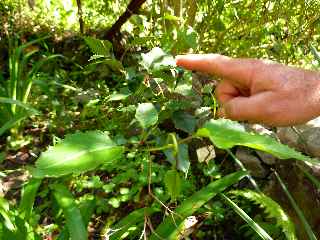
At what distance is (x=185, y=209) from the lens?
1.54 m

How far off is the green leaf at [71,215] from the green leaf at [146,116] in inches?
27.8

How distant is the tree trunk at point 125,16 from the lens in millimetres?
3333

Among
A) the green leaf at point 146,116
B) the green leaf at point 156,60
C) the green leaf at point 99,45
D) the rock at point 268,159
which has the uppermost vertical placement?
the green leaf at point 99,45

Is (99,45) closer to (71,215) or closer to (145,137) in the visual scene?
Result: (145,137)

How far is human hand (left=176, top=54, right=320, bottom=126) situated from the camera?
1.11 meters

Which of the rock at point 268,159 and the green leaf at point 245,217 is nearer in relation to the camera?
the green leaf at point 245,217

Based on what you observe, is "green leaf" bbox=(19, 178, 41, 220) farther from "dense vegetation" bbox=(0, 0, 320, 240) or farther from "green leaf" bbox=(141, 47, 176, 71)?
"green leaf" bbox=(141, 47, 176, 71)

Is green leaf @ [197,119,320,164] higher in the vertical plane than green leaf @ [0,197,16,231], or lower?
higher

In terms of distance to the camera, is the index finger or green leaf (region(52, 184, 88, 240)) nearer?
the index finger

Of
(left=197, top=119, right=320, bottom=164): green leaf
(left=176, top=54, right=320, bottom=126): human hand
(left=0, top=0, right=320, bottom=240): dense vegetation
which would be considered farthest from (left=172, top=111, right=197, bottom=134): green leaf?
(left=197, top=119, right=320, bottom=164): green leaf

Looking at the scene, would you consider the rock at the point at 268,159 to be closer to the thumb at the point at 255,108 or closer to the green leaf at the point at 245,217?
the green leaf at the point at 245,217

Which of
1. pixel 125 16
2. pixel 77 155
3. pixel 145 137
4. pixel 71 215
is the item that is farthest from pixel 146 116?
pixel 125 16

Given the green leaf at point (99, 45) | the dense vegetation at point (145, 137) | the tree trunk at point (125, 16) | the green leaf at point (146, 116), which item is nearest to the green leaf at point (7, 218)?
the dense vegetation at point (145, 137)

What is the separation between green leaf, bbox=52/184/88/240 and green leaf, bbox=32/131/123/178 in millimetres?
797
